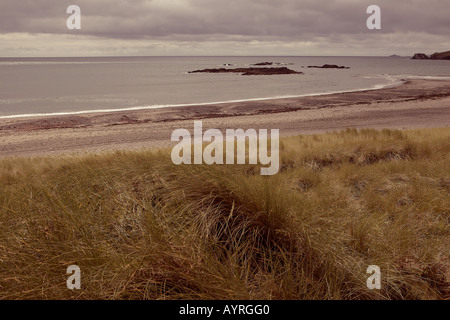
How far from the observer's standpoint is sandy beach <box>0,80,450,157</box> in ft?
55.5

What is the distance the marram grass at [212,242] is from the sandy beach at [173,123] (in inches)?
466

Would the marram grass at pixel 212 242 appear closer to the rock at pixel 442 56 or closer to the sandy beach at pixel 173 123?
the sandy beach at pixel 173 123

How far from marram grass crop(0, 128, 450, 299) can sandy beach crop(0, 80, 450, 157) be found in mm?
11837

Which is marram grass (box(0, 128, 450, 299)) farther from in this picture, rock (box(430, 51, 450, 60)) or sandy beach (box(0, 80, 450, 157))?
rock (box(430, 51, 450, 60))

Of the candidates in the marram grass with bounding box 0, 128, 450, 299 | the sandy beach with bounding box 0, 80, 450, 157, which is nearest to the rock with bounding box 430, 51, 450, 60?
the sandy beach with bounding box 0, 80, 450, 157

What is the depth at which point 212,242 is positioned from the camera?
11.0ft

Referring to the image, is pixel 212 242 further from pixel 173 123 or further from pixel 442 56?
pixel 442 56

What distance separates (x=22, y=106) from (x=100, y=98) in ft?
24.5

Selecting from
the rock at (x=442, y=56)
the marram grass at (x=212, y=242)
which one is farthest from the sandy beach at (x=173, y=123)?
the rock at (x=442, y=56)
